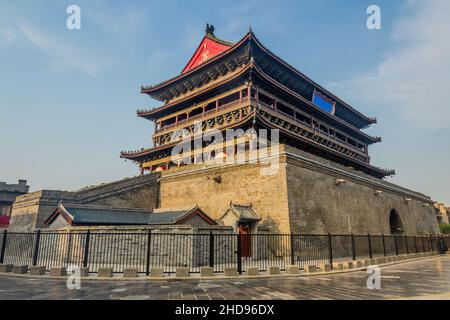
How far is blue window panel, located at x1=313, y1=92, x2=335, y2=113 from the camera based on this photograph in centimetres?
3656

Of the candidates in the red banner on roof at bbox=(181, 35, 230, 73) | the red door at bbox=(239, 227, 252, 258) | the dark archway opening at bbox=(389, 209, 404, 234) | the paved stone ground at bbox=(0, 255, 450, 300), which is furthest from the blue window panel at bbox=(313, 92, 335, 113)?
the paved stone ground at bbox=(0, 255, 450, 300)

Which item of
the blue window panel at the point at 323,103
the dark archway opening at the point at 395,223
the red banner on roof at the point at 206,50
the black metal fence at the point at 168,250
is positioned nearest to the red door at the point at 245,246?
the black metal fence at the point at 168,250

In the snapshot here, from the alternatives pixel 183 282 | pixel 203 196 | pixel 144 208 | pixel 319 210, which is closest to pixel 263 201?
pixel 319 210

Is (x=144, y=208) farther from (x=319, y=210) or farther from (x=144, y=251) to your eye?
(x=319, y=210)

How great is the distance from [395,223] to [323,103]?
18.2 meters

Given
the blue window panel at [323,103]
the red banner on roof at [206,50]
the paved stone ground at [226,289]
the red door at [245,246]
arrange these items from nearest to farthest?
the paved stone ground at [226,289], the red door at [245,246], the red banner on roof at [206,50], the blue window panel at [323,103]

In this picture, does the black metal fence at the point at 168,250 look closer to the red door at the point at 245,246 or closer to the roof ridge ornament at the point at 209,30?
the red door at the point at 245,246

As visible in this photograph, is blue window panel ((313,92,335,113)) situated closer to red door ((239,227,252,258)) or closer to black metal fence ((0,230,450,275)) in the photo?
black metal fence ((0,230,450,275))

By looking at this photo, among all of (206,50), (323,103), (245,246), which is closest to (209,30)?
(206,50)

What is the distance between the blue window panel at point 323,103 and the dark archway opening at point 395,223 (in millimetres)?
16387

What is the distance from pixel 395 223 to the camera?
2623 centimetres

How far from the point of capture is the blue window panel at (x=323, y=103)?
36562 millimetres

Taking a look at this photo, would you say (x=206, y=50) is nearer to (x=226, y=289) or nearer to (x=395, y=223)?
(x=395, y=223)
